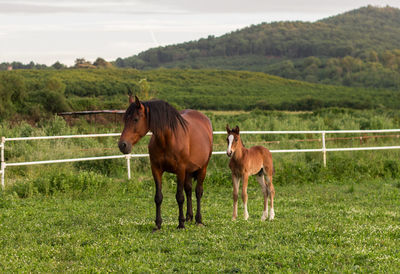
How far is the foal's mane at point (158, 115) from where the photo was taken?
796cm

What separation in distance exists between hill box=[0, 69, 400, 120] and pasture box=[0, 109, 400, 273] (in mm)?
21595


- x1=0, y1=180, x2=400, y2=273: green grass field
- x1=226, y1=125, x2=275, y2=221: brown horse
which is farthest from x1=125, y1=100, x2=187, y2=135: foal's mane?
x1=0, y1=180, x2=400, y2=273: green grass field

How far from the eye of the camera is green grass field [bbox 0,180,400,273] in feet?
20.2

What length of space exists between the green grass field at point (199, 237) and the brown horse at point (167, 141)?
2.83 feet

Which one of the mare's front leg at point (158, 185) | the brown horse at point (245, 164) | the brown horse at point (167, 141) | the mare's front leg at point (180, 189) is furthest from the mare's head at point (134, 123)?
the brown horse at point (245, 164)

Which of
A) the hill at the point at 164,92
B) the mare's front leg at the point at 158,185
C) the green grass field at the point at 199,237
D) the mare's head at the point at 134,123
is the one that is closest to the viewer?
the green grass field at the point at 199,237

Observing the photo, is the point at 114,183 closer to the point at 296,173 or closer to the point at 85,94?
the point at 296,173

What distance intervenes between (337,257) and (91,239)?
3577 millimetres

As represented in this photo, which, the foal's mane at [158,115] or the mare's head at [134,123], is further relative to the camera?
the foal's mane at [158,115]

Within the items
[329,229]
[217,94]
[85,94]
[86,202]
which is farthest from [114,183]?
[217,94]

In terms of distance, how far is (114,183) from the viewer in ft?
46.1

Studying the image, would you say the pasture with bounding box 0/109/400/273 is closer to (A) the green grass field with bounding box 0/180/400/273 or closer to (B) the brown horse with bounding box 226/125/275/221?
(A) the green grass field with bounding box 0/180/400/273

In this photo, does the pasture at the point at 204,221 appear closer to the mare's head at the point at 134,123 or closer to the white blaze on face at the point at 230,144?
the white blaze on face at the point at 230,144

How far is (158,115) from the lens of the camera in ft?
26.3
